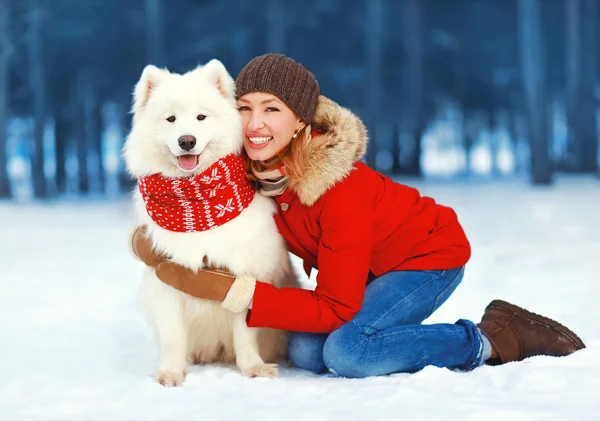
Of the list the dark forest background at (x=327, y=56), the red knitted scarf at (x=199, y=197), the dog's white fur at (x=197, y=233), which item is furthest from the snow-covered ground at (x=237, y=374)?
the dark forest background at (x=327, y=56)

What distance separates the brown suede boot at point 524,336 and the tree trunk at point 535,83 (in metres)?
9.89

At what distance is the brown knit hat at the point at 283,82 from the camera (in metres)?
2.36

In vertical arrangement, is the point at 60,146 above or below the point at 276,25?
below

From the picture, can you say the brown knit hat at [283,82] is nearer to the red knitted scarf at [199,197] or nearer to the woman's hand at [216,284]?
the red knitted scarf at [199,197]

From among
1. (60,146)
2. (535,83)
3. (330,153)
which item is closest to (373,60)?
(535,83)

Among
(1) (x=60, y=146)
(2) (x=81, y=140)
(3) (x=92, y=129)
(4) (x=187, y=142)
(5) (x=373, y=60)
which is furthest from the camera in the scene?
(3) (x=92, y=129)

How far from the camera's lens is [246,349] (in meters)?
2.45

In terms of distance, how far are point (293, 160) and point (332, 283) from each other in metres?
0.48

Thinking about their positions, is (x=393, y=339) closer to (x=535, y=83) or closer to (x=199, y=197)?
(x=199, y=197)

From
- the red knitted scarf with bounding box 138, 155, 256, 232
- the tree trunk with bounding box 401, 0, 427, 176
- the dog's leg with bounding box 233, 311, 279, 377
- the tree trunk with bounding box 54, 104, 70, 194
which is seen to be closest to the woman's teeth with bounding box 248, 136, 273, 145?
the red knitted scarf with bounding box 138, 155, 256, 232

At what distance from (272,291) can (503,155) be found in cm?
2633

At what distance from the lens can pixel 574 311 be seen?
122 inches

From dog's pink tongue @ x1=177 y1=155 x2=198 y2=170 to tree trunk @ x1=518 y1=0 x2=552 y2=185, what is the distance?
34.4 feet

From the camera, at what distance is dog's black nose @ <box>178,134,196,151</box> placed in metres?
2.21
